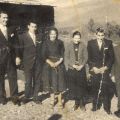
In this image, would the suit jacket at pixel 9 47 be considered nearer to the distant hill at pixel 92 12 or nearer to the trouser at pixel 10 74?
the trouser at pixel 10 74

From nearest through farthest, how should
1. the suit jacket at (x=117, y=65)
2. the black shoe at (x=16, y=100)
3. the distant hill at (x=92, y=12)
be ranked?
the suit jacket at (x=117, y=65) < the black shoe at (x=16, y=100) < the distant hill at (x=92, y=12)

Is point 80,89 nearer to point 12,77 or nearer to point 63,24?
point 12,77

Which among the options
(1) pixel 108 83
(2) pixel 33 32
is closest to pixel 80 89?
(1) pixel 108 83

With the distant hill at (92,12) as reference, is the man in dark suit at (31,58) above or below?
below

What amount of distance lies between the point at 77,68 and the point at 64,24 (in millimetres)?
3372

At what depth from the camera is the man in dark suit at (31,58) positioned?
7375mm

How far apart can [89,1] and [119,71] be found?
3606 mm

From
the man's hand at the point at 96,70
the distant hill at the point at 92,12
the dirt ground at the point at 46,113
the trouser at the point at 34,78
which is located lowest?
the dirt ground at the point at 46,113

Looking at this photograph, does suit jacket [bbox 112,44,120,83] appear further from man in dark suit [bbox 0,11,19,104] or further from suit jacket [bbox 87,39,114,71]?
man in dark suit [bbox 0,11,19,104]

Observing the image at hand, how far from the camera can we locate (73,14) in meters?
10.0

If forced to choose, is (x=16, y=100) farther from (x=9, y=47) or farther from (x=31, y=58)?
(x=9, y=47)

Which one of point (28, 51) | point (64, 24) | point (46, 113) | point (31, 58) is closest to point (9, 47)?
point (28, 51)

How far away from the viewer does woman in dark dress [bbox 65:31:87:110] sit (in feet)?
23.4

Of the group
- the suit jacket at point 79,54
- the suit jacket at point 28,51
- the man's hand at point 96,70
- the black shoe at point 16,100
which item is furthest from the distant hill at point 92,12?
the black shoe at point 16,100
